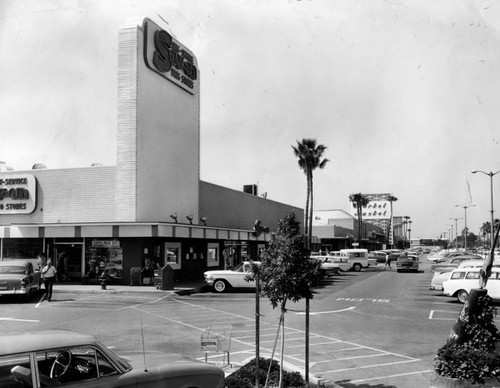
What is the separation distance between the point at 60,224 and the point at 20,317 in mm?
11614

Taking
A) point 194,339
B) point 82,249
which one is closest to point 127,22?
point 82,249

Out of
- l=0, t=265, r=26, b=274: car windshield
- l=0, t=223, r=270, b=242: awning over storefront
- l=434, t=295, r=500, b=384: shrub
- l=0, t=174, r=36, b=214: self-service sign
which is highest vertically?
l=0, t=174, r=36, b=214: self-service sign

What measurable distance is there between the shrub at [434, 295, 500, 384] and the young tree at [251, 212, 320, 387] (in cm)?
259

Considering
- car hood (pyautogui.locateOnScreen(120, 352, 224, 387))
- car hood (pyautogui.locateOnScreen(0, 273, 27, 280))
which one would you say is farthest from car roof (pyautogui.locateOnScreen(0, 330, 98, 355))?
car hood (pyautogui.locateOnScreen(0, 273, 27, 280))

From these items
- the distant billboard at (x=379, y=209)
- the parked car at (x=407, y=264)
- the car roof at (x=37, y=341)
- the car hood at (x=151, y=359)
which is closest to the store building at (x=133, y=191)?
the parked car at (x=407, y=264)

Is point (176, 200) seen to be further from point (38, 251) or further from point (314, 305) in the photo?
point (314, 305)

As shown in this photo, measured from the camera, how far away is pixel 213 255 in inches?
1431

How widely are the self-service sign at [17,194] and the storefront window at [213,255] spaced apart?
11643 mm

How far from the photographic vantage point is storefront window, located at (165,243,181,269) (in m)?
29.5

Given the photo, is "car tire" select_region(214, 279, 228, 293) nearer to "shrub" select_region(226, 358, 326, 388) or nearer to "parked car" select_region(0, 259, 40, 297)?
"parked car" select_region(0, 259, 40, 297)

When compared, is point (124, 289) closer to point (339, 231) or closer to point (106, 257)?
Result: point (106, 257)

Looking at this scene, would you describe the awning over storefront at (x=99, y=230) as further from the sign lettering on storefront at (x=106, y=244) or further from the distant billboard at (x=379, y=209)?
the distant billboard at (x=379, y=209)

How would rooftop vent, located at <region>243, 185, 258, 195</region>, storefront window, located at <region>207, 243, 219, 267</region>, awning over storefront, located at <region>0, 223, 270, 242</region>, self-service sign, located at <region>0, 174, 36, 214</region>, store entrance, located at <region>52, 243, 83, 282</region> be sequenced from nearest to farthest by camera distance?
awning over storefront, located at <region>0, 223, 270, 242</region> < store entrance, located at <region>52, 243, 83, 282</region> < self-service sign, located at <region>0, 174, 36, 214</region> < storefront window, located at <region>207, 243, 219, 267</region> < rooftop vent, located at <region>243, 185, 258, 195</region>

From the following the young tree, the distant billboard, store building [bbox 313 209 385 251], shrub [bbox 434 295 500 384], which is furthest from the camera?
the distant billboard
